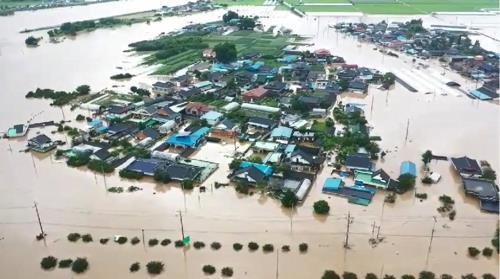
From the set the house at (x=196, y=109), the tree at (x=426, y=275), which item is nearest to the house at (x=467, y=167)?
the tree at (x=426, y=275)

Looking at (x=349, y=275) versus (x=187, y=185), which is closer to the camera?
(x=349, y=275)

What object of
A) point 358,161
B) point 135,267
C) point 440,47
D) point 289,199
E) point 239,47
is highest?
point 239,47

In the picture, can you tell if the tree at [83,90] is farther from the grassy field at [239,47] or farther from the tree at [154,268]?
the tree at [154,268]

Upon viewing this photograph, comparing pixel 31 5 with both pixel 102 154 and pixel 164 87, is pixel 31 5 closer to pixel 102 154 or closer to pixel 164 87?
pixel 164 87

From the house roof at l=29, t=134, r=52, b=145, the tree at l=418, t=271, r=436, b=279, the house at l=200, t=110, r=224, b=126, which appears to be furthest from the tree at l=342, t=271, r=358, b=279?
the house roof at l=29, t=134, r=52, b=145

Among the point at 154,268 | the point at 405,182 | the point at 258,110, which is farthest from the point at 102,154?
the point at 405,182

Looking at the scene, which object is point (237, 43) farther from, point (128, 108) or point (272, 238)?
point (272, 238)
